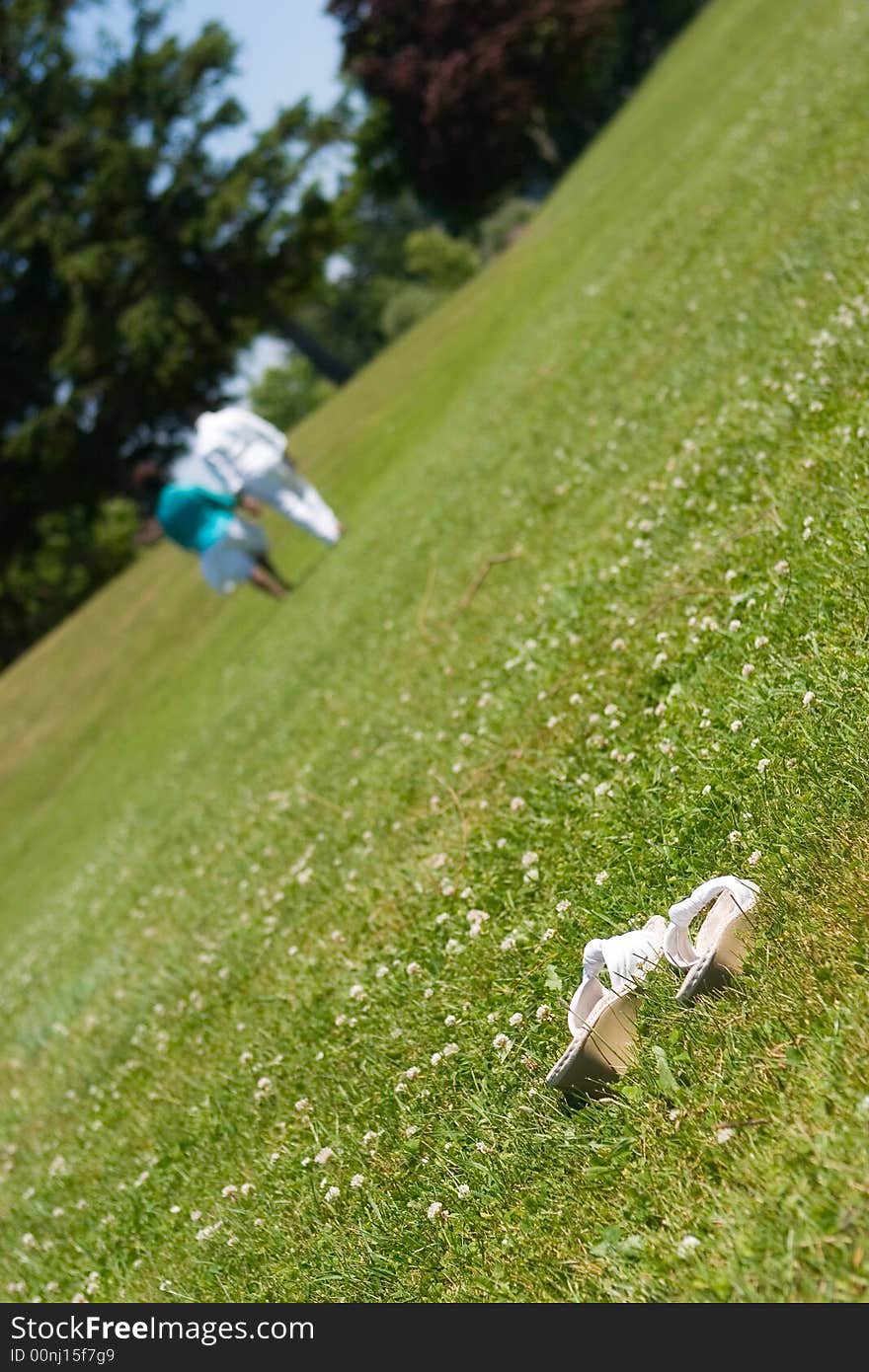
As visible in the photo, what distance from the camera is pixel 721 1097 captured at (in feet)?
12.2

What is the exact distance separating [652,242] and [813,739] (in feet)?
48.7

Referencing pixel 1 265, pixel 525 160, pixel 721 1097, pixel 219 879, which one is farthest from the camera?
pixel 525 160

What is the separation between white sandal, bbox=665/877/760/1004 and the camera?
4031 millimetres

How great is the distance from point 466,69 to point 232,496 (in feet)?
187

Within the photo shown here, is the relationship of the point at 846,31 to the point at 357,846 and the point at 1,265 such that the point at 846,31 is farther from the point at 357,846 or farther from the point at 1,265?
the point at 1,265

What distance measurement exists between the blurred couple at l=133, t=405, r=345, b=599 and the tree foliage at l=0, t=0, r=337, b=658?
40.6 meters

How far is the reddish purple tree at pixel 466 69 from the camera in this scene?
6656 centimetres

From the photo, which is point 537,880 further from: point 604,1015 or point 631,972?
point 604,1015

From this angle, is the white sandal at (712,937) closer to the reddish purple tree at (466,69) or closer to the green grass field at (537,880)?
the green grass field at (537,880)

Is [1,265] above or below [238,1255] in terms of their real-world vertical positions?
above

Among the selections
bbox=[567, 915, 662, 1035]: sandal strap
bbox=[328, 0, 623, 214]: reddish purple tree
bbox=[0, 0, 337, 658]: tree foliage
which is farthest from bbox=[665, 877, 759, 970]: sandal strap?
bbox=[328, 0, 623, 214]: reddish purple tree

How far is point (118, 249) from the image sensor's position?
5609 cm

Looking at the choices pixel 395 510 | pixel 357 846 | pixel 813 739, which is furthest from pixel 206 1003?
pixel 395 510

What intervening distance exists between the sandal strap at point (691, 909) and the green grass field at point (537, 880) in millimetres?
124
